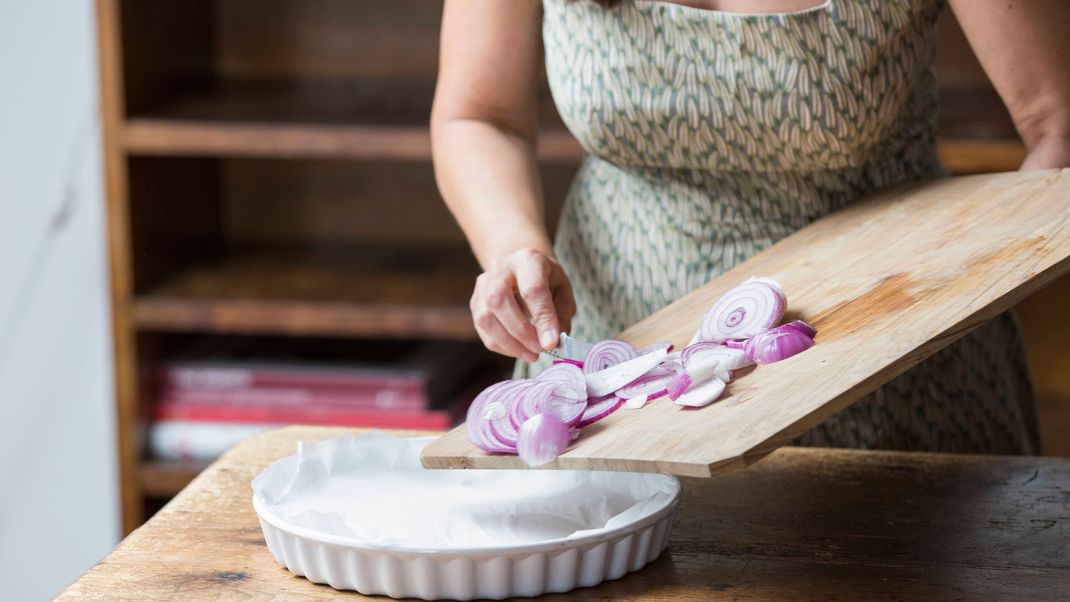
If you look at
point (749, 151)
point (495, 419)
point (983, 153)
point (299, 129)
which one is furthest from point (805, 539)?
point (299, 129)

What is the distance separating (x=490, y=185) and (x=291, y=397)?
918 millimetres

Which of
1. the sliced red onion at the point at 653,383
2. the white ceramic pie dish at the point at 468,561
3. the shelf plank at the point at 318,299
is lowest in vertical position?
the shelf plank at the point at 318,299

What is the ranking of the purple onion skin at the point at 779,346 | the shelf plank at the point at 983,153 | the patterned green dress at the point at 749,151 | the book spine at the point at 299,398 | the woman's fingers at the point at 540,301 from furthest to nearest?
the book spine at the point at 299,398, the shelf plank at the point at 983,153, the patterned green dress at the point at 749,151, the woman's fingers at the point at 540,301, the purple onion skin at the point at 779,346

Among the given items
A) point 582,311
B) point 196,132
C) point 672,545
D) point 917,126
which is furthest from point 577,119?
point 196,132

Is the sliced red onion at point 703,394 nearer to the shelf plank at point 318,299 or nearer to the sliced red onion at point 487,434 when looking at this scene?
the sliced red onion at point 487,434

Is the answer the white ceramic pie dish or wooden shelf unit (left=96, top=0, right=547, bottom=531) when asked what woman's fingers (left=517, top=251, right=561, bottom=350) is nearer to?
the white ceramic pie dish

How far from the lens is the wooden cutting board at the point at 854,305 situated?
0.74 metres

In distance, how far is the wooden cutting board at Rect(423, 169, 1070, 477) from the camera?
740mm

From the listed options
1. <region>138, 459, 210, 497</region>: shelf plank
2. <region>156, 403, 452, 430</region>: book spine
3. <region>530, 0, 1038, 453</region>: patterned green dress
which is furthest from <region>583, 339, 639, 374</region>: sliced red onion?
<region>138, 459, 210, 497</region>: shelf plank

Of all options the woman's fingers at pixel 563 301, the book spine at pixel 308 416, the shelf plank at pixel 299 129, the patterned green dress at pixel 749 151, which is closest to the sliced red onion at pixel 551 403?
the woman's fingers at pixel 563 301

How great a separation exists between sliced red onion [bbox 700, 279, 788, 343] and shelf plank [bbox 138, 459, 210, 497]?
1299 millimetres

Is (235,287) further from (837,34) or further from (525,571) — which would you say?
(525,571)

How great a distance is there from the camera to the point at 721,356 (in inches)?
32.9

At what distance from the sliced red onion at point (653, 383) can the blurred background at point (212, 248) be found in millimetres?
978
